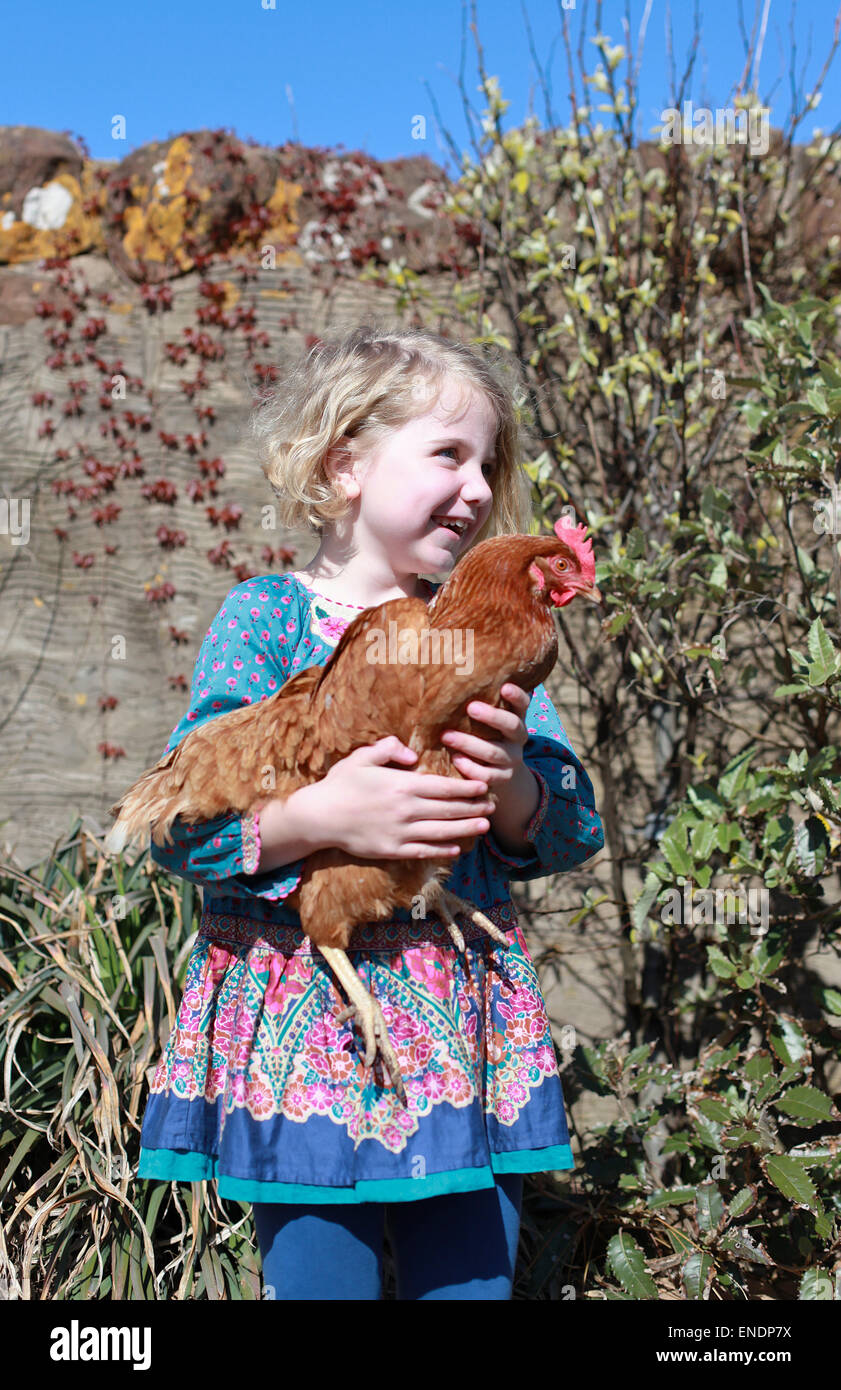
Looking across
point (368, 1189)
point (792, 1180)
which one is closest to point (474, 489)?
point (368, 1189)

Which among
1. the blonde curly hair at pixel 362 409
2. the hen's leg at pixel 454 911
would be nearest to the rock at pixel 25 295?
the blonde curly hair at pixel 362 409

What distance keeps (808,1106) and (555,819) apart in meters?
1.22

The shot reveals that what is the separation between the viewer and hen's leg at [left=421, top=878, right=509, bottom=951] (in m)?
1.44

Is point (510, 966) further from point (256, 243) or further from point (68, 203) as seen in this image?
point (68, 203)

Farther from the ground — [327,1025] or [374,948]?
[374,948]

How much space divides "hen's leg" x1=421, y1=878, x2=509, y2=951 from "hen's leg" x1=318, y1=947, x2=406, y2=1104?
0.16 meters

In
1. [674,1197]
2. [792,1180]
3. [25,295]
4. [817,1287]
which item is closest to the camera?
[817,1287]

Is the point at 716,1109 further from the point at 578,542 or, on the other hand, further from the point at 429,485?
the point at 429,485

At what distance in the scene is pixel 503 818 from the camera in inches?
60.6

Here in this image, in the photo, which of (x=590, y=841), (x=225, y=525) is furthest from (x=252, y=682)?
(x=225, y=525)

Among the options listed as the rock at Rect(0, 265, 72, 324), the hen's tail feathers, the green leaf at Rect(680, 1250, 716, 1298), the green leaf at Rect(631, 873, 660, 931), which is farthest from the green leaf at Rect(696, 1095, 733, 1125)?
the rock at Rect(0, 265, 72, 324)

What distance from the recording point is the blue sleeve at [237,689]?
138 centimetres

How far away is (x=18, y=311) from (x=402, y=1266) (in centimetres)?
355

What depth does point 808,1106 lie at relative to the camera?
2219mm
